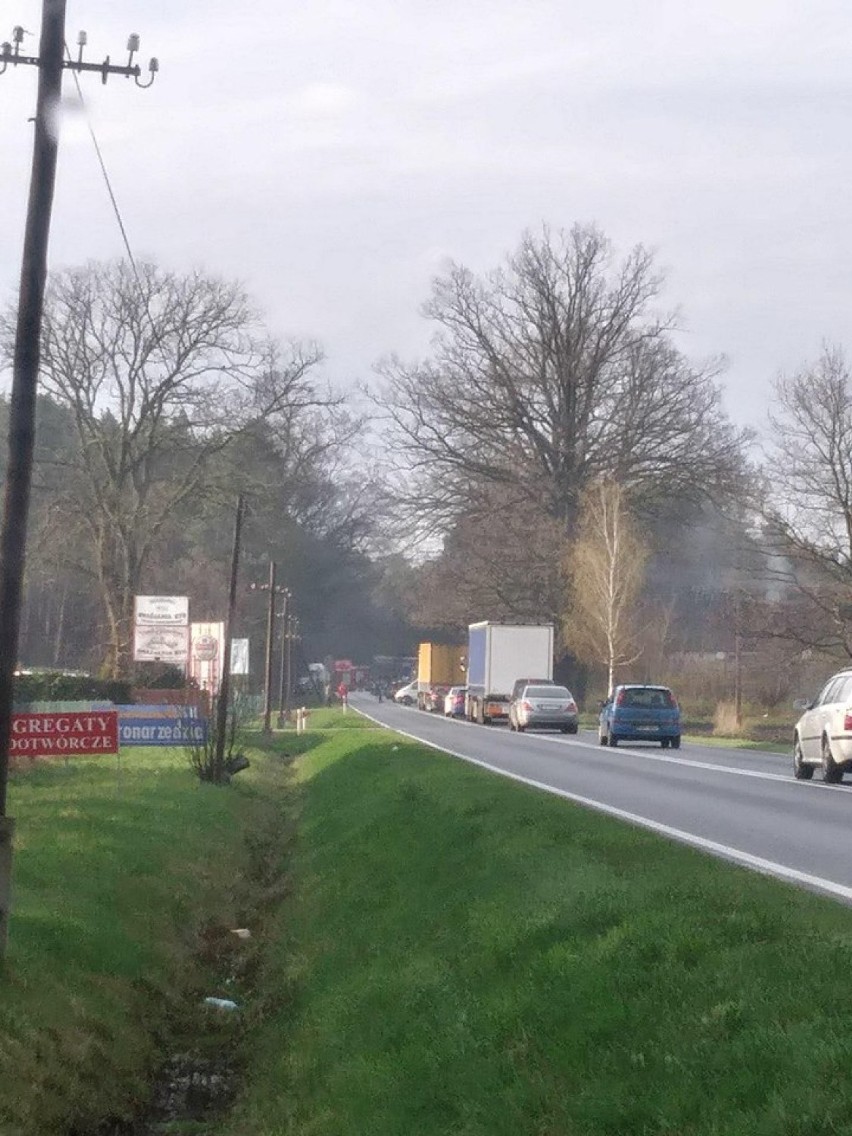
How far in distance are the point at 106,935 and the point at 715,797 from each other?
1221cm

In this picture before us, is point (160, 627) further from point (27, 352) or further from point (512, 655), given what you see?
point (27, 352)

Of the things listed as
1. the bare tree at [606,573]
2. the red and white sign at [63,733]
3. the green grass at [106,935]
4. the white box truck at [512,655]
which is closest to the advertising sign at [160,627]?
the white box truck at [512,655]

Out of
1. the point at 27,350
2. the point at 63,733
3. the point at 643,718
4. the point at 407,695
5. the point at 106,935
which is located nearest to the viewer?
the point at 27,350

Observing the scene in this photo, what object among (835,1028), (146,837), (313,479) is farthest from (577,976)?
(313,479)

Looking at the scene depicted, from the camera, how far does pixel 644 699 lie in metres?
44.0

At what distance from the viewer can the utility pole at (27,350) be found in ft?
40.0

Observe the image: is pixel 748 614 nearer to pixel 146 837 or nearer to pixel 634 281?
pixel 634 281

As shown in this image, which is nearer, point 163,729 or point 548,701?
→ point 163,729

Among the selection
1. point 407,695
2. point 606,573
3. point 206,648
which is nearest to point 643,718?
point 206,648

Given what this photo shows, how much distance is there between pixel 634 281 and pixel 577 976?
58391 mm

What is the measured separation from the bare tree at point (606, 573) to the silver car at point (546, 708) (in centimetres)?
757

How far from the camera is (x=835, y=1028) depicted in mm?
Result: 6777

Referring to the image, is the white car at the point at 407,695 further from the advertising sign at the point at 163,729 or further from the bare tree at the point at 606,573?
the advertising sign at the point at 163,729

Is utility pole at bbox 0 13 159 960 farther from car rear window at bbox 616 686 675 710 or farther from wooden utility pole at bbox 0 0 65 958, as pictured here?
car rear window at bbox 616 686 675 710
